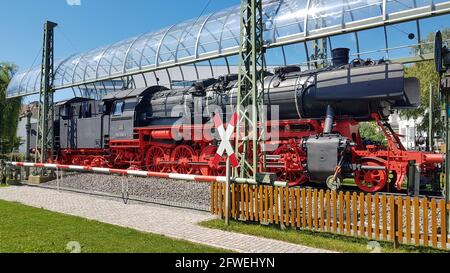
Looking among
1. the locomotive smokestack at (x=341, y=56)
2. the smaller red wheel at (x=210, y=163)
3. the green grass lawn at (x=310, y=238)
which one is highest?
the locomotive smokestack at (x=341, y=56)

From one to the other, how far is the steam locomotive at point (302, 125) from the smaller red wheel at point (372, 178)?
0.03 m

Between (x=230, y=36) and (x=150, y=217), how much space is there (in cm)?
786

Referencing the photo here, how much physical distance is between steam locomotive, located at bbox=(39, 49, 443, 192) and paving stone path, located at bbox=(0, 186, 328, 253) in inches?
115

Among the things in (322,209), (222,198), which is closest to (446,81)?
(322,209)

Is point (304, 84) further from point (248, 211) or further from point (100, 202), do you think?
point (100, 202)

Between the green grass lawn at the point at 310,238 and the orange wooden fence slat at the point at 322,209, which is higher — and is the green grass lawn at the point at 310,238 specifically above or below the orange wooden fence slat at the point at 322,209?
below

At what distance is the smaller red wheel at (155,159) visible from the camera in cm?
1616

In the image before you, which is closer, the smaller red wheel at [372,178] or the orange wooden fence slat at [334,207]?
the orange wooden fence slat at [334,207]

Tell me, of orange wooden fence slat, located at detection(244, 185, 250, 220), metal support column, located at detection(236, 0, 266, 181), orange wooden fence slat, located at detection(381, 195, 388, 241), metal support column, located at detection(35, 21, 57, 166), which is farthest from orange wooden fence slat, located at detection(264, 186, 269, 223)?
metal support column, located at detection(35, 21, 57, 166)

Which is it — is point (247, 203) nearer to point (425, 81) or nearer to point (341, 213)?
point (341, 213)

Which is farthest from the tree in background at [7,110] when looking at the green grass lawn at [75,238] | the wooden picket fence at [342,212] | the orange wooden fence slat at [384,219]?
the orange wooden fence slat at [384,219]

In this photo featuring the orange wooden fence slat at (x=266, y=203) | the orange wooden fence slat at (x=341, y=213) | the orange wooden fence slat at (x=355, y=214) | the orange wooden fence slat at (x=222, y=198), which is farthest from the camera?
the orange wooden fence slat at (x=222, y=198)

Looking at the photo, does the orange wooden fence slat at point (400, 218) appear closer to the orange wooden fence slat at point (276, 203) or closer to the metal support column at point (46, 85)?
the orange wooden fence slat at point (276, 203)
